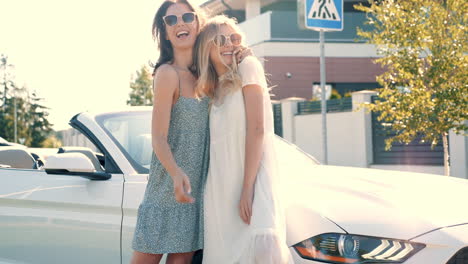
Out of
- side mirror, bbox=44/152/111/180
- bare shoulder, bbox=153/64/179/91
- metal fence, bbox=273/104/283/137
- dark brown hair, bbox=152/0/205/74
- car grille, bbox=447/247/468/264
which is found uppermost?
metal fence, bbox=273/104/283/137

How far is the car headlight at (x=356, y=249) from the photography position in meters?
2.96

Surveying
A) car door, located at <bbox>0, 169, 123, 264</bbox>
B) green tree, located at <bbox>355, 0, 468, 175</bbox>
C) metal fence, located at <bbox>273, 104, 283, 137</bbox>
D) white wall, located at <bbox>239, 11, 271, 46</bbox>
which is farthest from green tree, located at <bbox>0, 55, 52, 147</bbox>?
car door, located at <bbox>0, 169, 123, 264</bbox>

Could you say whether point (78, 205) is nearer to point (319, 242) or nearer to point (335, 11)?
point (319, 242)

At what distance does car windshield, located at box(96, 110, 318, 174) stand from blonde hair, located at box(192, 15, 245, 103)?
1002 mm

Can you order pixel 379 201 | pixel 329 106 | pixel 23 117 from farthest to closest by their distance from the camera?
pixel 23 117
pixel 329 106
pixel 379 201

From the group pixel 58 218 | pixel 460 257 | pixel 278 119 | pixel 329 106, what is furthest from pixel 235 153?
pixel 278 119

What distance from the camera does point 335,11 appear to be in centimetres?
780

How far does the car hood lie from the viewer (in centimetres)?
305

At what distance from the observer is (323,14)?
25.2 feet

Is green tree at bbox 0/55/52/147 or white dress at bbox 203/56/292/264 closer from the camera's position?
white dress at bbox 203/56/292/264

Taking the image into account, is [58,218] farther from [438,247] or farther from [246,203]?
[438,247]

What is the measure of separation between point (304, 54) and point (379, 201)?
23642mm

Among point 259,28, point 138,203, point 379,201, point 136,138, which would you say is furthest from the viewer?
point 259,28

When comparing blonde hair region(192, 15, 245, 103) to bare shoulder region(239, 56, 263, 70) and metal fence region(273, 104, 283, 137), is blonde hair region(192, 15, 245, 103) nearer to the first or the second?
bare shoulder region(239, 56, 263, 70)
